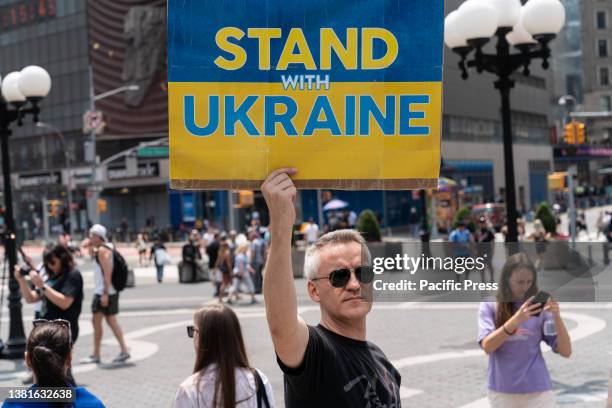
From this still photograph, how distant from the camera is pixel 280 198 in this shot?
2641mm

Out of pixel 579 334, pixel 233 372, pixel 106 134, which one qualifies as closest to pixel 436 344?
pixel 579 334

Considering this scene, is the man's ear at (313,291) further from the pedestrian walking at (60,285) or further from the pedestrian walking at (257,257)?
the pedestrian walking at (257,257)

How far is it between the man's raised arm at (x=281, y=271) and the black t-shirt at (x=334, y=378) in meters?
0.10

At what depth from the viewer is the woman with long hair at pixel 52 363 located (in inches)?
142

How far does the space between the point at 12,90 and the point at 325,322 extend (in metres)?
11.0

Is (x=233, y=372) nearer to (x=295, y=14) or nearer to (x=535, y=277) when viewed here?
(x=535, y=277)

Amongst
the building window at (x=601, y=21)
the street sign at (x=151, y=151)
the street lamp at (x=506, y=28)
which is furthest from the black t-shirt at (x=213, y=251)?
the street sign at (x=151, y=151)

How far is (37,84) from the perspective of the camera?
1288cm

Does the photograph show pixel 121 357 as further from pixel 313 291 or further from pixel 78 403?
pixel 313 291

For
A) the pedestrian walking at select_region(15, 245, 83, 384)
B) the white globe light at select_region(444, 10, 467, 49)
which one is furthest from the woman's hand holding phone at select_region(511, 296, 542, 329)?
the pedestrian walking at select_region(15, 245, 83, 384)

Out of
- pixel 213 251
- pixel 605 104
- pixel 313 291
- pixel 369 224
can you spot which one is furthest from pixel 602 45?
pixel 605 104

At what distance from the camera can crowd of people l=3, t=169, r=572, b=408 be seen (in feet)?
8.84

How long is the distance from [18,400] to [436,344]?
30.1 ft

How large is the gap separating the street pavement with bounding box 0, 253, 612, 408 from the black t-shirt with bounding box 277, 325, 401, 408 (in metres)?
2.07
